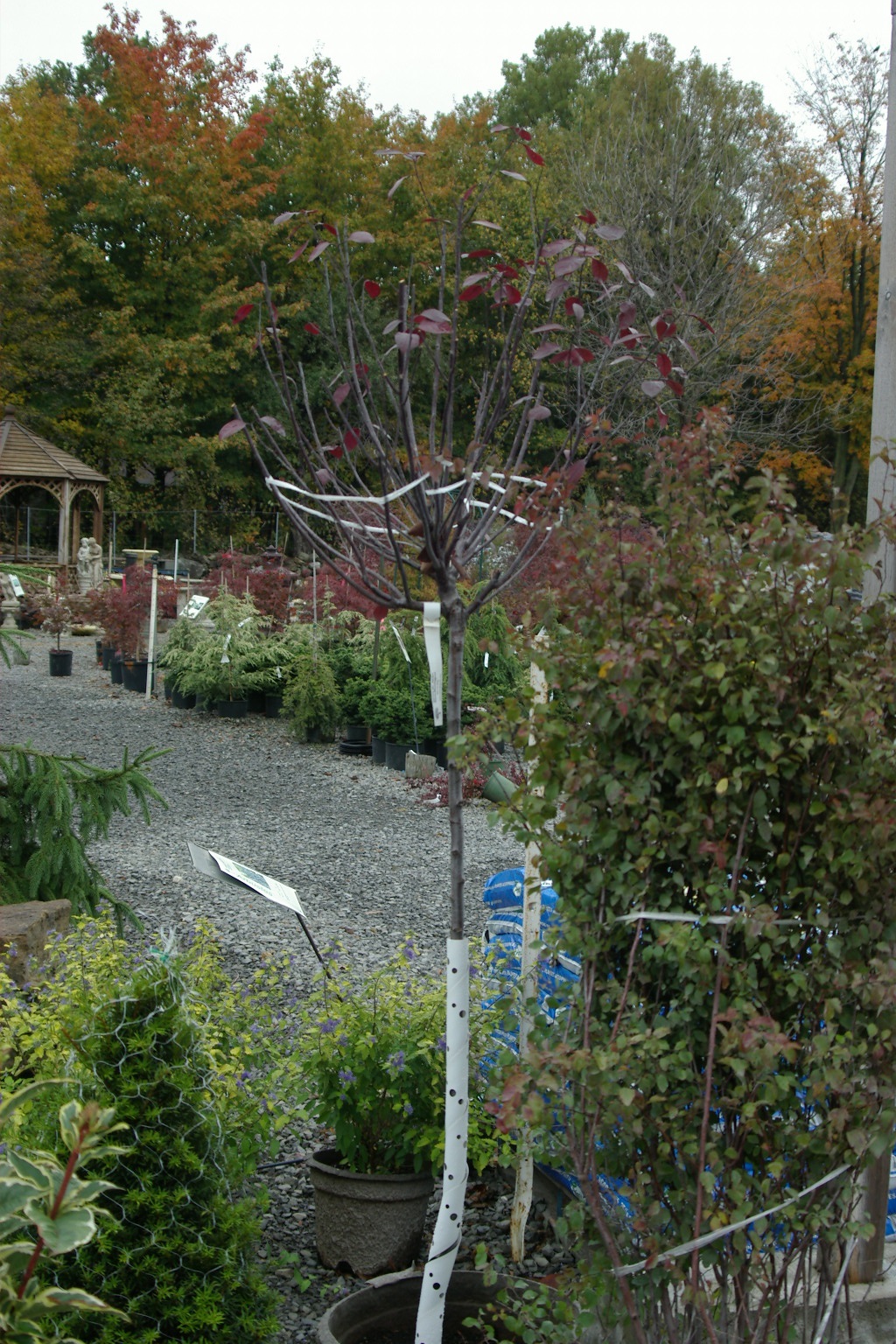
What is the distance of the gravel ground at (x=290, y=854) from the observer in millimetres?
3107

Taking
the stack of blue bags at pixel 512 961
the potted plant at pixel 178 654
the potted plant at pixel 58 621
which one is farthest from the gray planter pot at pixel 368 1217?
the potted plant at pixel 58 621

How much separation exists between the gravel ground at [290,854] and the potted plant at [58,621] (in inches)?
109

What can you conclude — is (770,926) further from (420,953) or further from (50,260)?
(50,260)

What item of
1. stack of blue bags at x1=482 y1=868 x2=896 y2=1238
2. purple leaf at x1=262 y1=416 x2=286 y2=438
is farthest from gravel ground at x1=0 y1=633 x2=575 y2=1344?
purple leaf at x1=262 y1=416 x2=286 y2=438

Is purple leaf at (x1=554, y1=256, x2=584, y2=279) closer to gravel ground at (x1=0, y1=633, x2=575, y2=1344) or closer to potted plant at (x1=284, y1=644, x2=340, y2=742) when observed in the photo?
gravel ground at (x1=0, y1=633, x2=575, y2=1344)

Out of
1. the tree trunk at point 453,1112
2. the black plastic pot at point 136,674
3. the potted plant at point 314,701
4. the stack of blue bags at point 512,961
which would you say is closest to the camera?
the tree trunk at point 453,1112

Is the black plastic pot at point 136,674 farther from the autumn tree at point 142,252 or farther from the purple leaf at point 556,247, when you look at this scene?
the autumn tree at point 142,252

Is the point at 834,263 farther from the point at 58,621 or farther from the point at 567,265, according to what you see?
the point at 567,265

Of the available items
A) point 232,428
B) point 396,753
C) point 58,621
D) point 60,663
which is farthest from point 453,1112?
point 58,621

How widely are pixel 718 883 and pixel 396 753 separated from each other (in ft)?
27.0

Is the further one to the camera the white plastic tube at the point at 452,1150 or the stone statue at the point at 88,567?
the stone statue at the point at 88,567

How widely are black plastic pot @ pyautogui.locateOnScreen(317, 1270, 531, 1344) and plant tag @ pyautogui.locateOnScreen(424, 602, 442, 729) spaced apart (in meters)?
1.30

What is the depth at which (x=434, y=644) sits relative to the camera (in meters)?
2.27

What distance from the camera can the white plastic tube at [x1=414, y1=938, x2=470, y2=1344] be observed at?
7.29 ft
